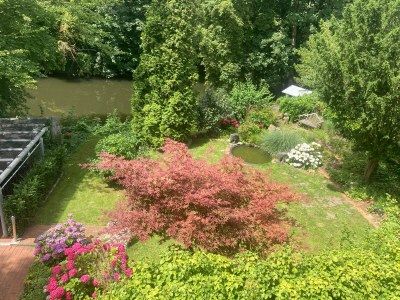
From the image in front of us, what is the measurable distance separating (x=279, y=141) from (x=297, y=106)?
15.1 feet

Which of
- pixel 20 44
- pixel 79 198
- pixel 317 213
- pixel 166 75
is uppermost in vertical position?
pixel 20 44

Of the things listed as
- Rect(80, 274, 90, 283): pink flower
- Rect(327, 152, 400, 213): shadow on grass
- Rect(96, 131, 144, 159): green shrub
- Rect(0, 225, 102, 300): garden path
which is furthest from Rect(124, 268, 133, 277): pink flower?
Rect(327, 152, 400, 213): shadow on grass

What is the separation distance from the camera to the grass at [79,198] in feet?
39.7

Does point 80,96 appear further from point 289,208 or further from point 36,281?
point 36,281

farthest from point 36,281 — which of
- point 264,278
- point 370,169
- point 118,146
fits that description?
point 370,169

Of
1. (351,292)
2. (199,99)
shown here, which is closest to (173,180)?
(351,292)

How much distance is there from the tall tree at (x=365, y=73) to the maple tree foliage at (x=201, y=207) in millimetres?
3986

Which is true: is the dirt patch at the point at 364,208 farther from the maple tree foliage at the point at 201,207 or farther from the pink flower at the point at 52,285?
the pink flower at the point at 52,285

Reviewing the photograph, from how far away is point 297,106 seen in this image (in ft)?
68.7

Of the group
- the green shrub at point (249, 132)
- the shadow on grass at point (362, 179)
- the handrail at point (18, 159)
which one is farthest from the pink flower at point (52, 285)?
the green shrub at point (249, 132)

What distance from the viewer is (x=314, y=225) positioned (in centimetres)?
1219

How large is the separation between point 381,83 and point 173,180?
7.24 meters

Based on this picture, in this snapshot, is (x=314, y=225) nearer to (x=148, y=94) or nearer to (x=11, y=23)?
(x=148, y=94)

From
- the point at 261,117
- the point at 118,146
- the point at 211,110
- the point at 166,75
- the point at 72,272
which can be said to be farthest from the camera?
the point at 261,117
